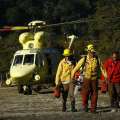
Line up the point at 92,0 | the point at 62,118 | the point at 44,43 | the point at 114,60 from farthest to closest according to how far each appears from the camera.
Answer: the point at 92,0 → the point at 44,43 → the point at 114,60 → the point at 62,118

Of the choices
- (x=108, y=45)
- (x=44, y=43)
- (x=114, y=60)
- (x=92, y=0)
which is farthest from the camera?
(x=92, y=0)

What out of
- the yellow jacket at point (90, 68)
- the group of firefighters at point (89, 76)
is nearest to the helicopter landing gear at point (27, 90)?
the group of firefighters at point (89, 76)

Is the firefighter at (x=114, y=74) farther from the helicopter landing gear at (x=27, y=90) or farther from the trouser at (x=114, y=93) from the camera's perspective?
the helicopter landing gear at (x=27, y=90)

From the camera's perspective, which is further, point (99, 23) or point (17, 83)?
point (99, 23)

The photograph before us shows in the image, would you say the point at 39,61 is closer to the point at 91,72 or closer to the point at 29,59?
the point at 29,59

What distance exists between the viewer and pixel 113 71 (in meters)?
18.6

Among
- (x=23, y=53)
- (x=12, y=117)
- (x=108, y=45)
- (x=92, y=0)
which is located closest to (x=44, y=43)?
(x=23, y=53)

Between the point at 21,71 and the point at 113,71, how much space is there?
13.4 meters

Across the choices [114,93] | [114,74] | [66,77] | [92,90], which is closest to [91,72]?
[92,90]

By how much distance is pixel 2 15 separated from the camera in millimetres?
102375

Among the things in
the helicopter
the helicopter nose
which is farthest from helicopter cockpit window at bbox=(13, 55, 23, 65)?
the helicopter nose

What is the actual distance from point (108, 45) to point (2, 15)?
2147 inches

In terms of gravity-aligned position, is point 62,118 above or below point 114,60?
below

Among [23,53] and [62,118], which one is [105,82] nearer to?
[62,118]
